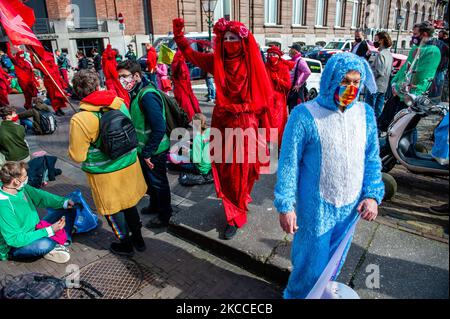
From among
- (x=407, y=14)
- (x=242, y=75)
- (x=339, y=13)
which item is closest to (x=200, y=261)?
(x=242, y=75)

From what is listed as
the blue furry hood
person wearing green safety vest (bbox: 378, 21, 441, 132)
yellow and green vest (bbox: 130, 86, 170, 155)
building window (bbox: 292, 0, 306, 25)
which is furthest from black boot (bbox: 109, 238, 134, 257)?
building window (bbox: 292, 0, 306, 25)

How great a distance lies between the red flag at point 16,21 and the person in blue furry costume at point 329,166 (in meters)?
3.79

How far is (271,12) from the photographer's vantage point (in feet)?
96.2

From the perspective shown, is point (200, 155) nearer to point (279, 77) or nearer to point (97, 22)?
point (279, 77)

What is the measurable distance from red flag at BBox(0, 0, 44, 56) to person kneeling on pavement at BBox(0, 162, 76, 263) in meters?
1.83

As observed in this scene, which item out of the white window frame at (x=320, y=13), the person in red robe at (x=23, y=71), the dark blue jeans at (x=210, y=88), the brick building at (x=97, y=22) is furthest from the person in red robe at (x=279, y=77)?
the white window frame at (x=320, y=13)

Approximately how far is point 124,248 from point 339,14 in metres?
39.6

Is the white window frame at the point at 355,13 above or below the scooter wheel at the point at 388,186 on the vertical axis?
above

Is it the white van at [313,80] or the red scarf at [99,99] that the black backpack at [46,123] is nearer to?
the red scarf at [99,99]

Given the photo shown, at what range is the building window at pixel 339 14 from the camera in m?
35.8

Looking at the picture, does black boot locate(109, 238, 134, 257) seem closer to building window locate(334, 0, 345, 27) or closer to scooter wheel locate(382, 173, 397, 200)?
scooter wheel locate(382, 173, 397, 200)

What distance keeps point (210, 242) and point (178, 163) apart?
91.7 inches

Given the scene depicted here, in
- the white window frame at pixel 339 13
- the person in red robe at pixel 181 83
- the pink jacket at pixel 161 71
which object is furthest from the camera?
the white window frame at pixel 339 13

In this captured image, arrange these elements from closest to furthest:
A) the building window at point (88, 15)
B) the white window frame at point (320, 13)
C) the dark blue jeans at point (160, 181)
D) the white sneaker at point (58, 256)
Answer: the white sneaker at point (58, 256) < the dark blue jeans at point (160, 181) < the building window at point (88, 15) < the white window frame at point (320, 13)
